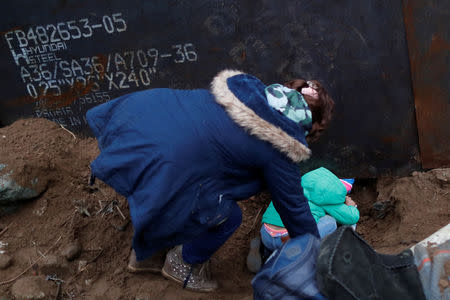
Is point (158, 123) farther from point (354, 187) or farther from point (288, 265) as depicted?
point (354, 187)

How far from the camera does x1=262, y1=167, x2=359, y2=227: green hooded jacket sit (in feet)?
9.18

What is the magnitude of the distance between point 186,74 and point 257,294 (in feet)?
6.36

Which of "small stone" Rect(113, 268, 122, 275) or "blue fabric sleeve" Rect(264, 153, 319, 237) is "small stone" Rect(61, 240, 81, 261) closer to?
"small stone" Rect(113, 268, 122, 275)

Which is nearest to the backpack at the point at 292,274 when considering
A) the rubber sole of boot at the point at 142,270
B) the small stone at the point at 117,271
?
the rubber sole of boot at the point at 142,270

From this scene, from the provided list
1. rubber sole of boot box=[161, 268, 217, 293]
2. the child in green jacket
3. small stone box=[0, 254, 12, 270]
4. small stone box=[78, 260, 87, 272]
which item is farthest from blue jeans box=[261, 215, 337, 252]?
small stone box=[0, 254, 12, 270]

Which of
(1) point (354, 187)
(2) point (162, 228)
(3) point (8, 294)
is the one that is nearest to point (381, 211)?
(1) point (354, 187)

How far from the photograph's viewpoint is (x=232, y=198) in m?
2.09

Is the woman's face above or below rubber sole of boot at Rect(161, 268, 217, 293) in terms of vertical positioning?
above

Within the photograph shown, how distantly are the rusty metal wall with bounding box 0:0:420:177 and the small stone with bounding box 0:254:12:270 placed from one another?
1.33m

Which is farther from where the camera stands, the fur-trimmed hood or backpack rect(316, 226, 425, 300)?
the fur-trimmed hood

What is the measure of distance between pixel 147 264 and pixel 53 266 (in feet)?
1.89

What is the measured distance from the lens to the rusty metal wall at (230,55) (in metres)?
3.00

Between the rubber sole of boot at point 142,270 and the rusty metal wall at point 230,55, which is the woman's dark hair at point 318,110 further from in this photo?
the rubber sole of boot at point 142,270

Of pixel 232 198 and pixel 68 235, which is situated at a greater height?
pixel 232 198
